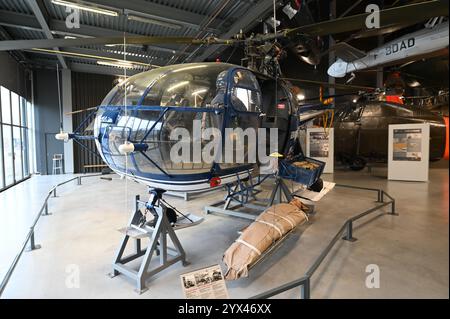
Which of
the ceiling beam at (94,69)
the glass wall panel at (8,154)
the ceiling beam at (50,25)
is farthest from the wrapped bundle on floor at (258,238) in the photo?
the ceiling beam at (94,69)

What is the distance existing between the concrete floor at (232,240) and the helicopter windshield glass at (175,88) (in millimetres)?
1846

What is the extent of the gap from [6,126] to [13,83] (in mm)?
1803

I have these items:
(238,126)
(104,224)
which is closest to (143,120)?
(238,126)

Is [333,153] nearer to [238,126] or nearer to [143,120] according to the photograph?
[238,126]

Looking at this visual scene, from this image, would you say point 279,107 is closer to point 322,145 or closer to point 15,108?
point 322,145

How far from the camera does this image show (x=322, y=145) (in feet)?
31.8

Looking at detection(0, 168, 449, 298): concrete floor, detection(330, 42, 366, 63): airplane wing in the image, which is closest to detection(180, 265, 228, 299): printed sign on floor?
detection(0, 168, 449, 298): concrete floor

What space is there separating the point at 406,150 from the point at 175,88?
8.09 m

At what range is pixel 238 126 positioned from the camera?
10.2ft

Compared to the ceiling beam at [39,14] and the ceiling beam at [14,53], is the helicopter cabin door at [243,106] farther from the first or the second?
the ceiling beam at [14,53]

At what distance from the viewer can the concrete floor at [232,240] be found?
2502 millimetres

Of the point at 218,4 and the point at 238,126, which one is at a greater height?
the point at 218,4

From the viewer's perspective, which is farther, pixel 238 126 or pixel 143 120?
pixel 238 126

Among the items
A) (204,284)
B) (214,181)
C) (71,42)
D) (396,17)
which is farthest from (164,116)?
(396,17)
